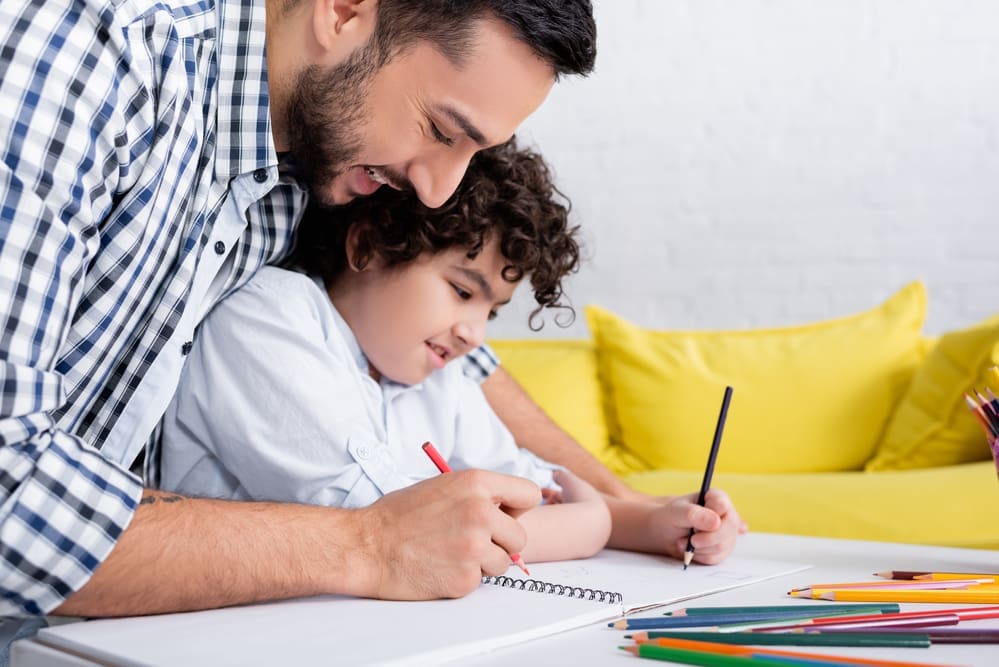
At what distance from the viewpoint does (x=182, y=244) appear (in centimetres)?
108

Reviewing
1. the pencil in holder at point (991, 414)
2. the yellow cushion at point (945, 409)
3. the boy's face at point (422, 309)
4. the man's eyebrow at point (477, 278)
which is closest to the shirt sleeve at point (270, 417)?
the boy's face at point (422, 309)

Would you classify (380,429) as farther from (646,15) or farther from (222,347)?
(646,15)

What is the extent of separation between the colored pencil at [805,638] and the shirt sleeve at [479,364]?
0.95 meters

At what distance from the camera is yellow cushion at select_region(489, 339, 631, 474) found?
2.53m

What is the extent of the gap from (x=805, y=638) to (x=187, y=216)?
0.77m

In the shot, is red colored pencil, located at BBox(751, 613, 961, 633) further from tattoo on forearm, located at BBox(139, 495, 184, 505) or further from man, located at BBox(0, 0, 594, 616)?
tattoo on forearm, located at BBox(139, 495, 184, 505)

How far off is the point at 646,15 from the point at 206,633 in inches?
113

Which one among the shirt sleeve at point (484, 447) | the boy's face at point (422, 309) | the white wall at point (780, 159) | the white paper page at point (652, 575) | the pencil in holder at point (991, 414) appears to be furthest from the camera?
the white wall at point (780, 159)

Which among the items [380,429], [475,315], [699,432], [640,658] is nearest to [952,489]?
[699,432]

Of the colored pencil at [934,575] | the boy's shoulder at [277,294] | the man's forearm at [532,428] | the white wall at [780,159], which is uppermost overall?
the white wall at [780,159]

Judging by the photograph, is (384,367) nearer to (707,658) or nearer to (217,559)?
(217,559)

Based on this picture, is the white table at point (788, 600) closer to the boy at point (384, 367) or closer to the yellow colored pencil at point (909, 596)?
the yellow colored pencil at point (909, 596)

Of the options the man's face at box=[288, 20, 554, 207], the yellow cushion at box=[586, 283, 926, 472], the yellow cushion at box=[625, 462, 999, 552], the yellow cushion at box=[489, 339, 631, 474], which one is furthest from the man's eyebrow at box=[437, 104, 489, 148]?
the yellow cushion at box=[586, 283, 926, 472]

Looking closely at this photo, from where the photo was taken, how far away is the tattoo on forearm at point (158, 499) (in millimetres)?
843
